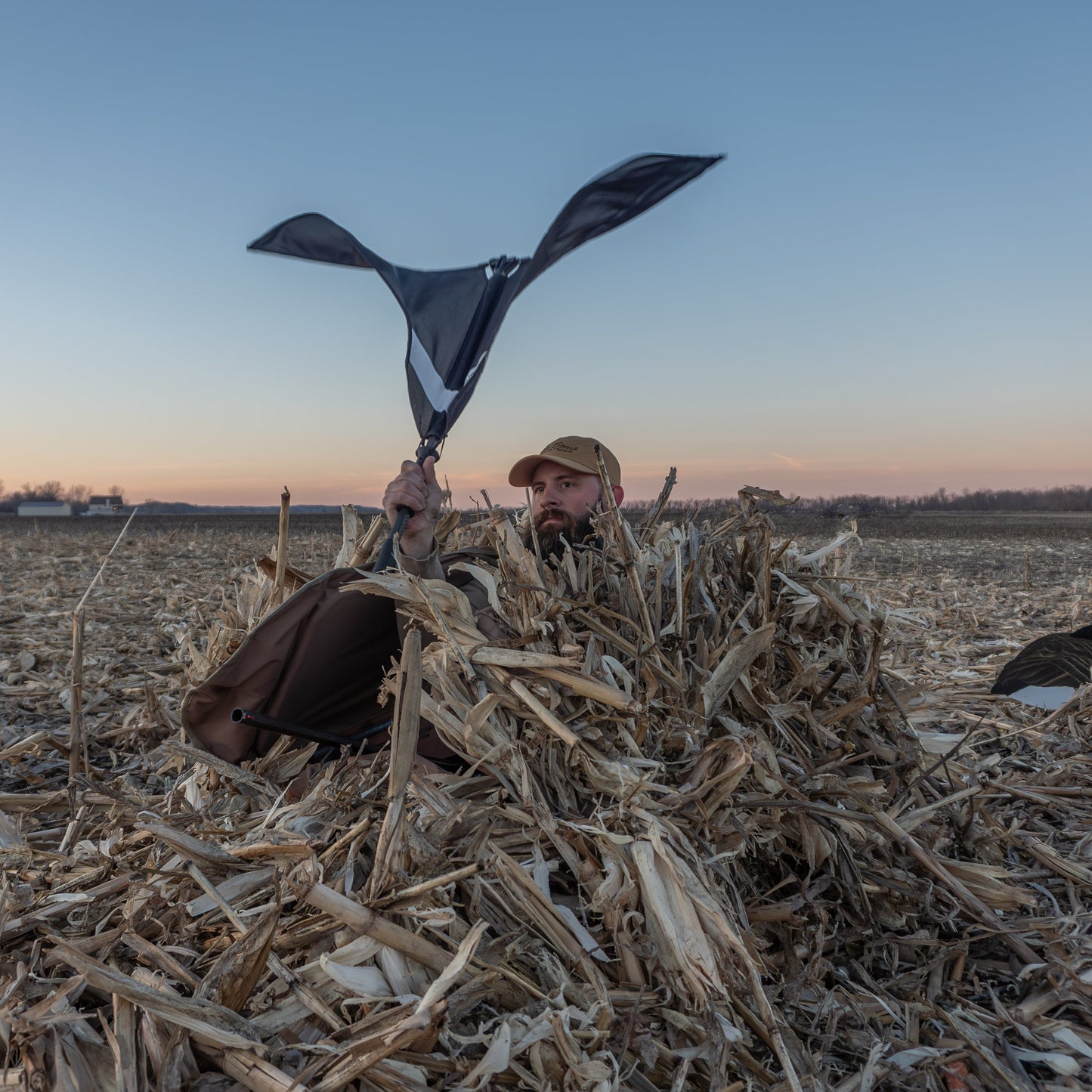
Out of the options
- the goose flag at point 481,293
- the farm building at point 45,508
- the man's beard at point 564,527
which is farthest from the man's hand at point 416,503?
the farm building at point 45,508

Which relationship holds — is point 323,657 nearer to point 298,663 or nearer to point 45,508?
point 298,663

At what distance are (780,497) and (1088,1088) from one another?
69.9 inches

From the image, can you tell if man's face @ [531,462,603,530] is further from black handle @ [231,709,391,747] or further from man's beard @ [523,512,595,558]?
black handle @ [231,709,391,747]

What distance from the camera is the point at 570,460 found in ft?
13.7

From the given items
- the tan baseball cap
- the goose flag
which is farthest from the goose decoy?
the goose flag

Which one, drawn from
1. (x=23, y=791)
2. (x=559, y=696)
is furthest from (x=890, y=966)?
(x=23, y=791)

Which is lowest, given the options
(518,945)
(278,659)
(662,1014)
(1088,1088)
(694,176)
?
(1088,1088)

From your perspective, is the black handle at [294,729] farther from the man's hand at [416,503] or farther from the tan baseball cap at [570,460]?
the tan baseball cap at [570,460]

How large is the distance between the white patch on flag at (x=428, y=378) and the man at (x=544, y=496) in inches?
9.6

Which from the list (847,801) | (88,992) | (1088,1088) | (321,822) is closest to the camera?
(88,992)

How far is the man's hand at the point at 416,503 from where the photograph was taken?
3.01 m

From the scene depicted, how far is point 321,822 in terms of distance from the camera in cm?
238

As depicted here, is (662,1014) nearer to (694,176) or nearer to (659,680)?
(659,680)

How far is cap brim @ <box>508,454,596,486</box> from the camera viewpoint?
4160 millimetres
